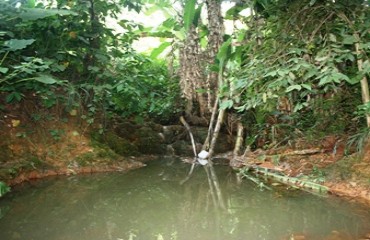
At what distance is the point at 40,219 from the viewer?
280 cm

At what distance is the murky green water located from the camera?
256cm

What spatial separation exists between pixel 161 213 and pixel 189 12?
3.63m

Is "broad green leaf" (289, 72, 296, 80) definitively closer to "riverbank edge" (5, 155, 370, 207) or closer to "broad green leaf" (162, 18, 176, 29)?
"riverbank edge" (5, 155, 370, 207)

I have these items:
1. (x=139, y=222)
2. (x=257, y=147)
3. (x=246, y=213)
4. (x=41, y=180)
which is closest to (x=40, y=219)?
(x=139, y=222)

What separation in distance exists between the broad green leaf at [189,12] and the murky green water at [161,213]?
2.79 meters

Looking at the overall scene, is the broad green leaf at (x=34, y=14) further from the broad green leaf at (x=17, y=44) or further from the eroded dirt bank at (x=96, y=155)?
the eroded dirt bank at (x=96, y=155)

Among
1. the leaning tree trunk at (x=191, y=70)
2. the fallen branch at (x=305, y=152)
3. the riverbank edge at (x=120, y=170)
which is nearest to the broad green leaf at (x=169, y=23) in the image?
the leaning tree trunk at (x=191, y=70)

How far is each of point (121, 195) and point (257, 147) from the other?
2892mm

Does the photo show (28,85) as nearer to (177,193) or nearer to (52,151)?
(52,151)

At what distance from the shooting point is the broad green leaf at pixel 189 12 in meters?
5.49

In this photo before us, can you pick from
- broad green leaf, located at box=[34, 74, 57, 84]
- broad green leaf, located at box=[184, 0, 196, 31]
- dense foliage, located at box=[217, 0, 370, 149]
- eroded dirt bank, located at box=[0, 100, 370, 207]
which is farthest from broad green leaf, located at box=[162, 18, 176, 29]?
broad green leaf, located at box=[34, 74, 57, 84]

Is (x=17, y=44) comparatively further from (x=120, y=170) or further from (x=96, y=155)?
(x=120, y=170)

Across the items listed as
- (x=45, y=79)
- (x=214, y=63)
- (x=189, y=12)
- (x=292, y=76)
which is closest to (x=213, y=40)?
(x=214, y=63)

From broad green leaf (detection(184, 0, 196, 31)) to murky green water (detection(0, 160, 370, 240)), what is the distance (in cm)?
279
